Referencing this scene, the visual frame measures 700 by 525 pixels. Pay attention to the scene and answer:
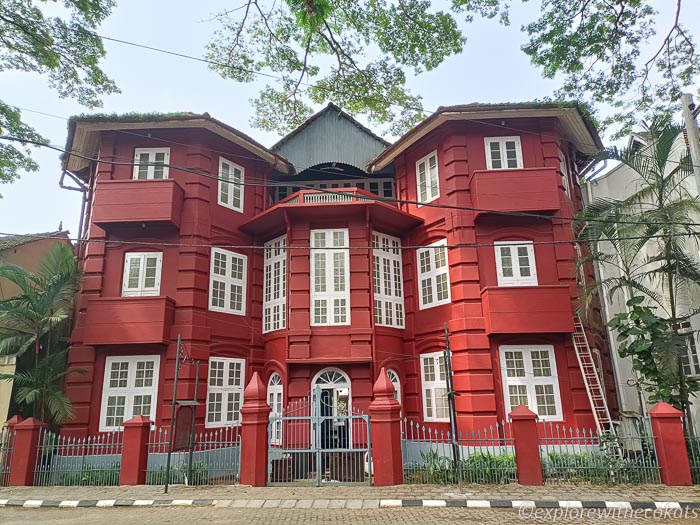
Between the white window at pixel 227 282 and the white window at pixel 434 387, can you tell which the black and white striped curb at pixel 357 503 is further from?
the white window at pixel 227 282

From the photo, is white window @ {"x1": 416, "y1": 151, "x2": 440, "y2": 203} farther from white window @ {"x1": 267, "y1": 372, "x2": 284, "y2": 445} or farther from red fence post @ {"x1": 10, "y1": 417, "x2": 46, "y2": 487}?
red fence post @ {"x1": 10, "y1": 417, "x2": 46, "y2": 487}

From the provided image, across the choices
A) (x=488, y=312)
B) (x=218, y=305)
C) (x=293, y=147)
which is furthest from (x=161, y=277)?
(x=488, y=312)

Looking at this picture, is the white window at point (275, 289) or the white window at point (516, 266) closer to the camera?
the white window at point (516, 266)

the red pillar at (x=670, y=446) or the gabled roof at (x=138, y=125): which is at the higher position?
the gabled roof at (x=138, y=125)

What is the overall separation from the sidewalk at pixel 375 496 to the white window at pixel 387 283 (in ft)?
20.8

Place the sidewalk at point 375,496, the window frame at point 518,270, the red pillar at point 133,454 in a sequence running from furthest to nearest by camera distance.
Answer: the window frame at point 518,270
the red pillar at point 133,454
the sidewalk at point 375,496

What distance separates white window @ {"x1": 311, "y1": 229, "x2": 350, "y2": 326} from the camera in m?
15.4

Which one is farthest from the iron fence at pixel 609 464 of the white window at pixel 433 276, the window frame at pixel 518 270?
the white window at pixel 433 276

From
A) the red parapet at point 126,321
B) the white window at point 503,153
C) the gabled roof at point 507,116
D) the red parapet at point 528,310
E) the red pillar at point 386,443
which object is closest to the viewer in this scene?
the red pillar at point 386,443

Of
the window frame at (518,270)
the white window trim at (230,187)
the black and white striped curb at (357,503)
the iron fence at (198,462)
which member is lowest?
the black and white striped curb at (357,503)

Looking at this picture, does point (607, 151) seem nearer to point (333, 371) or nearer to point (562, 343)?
point (562, 343)

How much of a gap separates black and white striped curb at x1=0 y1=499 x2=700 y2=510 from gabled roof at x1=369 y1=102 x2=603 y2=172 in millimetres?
10336

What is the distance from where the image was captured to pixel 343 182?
18.6m

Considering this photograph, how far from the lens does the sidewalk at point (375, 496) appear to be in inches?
352
